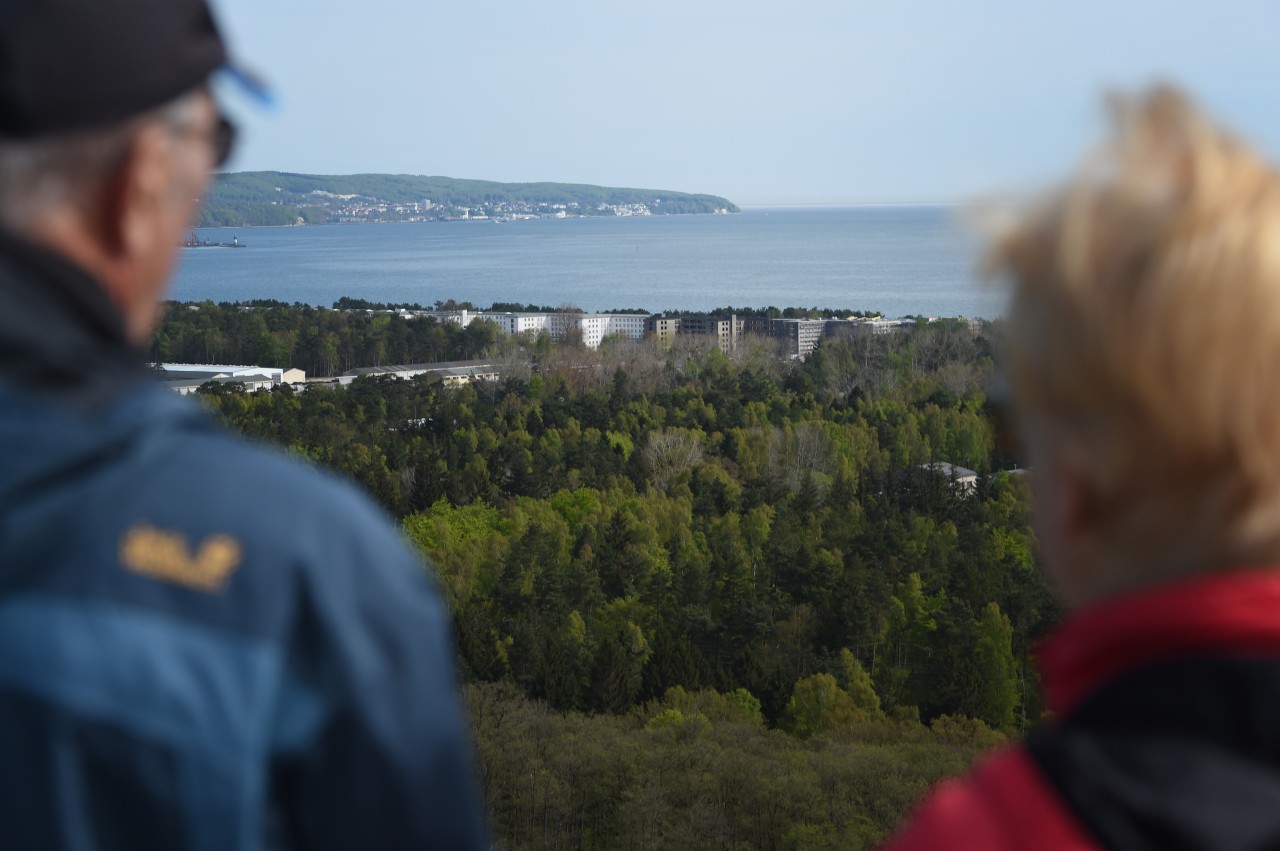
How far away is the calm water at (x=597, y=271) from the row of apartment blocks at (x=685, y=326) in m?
7.20

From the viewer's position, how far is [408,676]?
912 millimetres

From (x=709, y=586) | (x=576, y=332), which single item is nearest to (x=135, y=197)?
(x=709, y=586)

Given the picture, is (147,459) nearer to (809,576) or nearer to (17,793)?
(17,793)

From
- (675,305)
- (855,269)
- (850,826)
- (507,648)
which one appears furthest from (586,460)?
(855,269)

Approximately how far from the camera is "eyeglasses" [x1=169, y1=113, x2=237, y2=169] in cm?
107

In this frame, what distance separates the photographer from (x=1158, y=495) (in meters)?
0.91

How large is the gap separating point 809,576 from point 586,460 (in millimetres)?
10392

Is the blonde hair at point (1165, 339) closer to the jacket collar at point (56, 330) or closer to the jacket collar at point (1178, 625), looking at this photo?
the jacket collar at point (1178, 625)

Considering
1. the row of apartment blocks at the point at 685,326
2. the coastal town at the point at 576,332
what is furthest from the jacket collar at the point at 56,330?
the row of apartment blocks at the point at 685,326

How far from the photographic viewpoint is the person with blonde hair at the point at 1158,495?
2.79 feet

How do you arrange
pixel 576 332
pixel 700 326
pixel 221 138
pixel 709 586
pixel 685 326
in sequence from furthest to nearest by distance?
pixel 685 326, pixel 700 326, pixel 576 332, pixel 709 586, pixel 221 138

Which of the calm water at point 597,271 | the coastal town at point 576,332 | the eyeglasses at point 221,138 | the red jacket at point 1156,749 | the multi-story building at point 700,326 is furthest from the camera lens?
the calm water at point 597,271

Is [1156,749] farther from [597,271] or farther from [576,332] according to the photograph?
[597,271]

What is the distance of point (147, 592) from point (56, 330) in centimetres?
20
